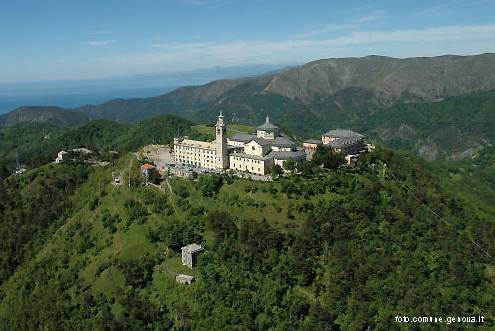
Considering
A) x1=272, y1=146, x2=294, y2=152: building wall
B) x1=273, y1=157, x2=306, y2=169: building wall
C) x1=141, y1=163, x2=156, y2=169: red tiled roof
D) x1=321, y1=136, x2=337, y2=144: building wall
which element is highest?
x1=272, y1=146, x2=294, y2=152: building wall

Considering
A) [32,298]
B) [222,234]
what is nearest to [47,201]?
[32,298]

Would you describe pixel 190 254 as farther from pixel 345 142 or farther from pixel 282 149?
pixel 345 142

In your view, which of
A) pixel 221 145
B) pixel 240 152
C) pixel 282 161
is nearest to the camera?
pixel 282 161

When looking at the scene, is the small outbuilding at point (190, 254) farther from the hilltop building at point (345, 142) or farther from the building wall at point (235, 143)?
the hilltop building at point (345, 142)

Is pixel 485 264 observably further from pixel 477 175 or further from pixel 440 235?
pixel 477 175

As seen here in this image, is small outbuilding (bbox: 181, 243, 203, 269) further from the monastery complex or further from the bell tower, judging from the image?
the bell tower

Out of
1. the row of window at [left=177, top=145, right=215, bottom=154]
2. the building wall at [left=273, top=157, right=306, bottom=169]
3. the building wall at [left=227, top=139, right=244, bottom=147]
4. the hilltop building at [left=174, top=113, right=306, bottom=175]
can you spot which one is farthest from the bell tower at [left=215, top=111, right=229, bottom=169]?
the building wall at [left=273, top=157, right=306, bottom=169]

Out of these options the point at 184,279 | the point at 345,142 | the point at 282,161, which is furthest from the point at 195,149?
the point at 184,279

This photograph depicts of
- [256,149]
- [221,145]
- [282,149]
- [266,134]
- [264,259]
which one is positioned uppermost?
[266,134]
